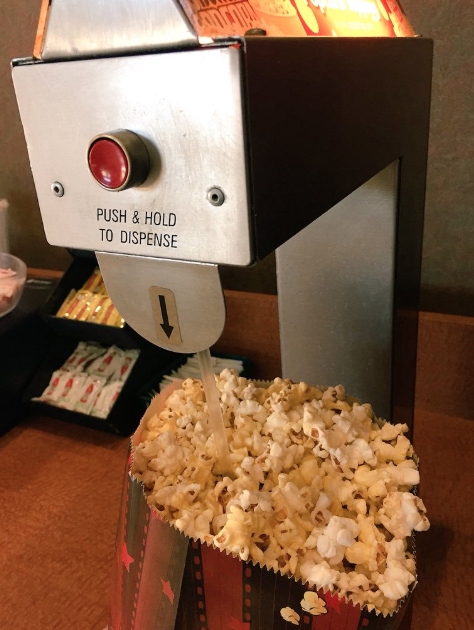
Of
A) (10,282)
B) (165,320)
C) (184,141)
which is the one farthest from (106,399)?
(184,141)

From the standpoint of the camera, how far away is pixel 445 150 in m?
0.95

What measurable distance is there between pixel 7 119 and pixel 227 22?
1.24 m

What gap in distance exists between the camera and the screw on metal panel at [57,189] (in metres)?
0.38

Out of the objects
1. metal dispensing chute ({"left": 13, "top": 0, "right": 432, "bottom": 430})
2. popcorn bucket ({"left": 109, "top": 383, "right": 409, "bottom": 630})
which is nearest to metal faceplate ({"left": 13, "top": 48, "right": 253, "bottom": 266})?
metal dispensing chute ({"left": 13, "top": 0, "right": 432, "bottom": 430})

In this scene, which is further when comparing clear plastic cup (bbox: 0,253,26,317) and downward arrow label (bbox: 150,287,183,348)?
clear plastic cup (bbox: 0,253,26,317)

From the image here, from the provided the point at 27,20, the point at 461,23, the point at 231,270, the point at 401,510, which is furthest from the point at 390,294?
the point at 27,20

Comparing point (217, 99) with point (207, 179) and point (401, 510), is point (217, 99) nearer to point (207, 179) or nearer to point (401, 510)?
point (207, 179)

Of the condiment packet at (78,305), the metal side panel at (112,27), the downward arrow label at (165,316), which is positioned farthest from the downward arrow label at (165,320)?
the condiment packet at (78,305)

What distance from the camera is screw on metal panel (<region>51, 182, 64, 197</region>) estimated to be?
0.38 metres

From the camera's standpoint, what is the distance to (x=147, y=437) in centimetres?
61

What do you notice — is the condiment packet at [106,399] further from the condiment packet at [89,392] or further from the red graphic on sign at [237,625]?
the red graphic on sign at [237,625]

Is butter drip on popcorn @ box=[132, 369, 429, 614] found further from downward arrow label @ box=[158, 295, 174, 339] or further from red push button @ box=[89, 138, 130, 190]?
red push button @ box=[89, 138, 130, 190]

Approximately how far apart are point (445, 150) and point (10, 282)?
0.84m

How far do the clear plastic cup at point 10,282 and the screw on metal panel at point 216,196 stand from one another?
0.83 m
